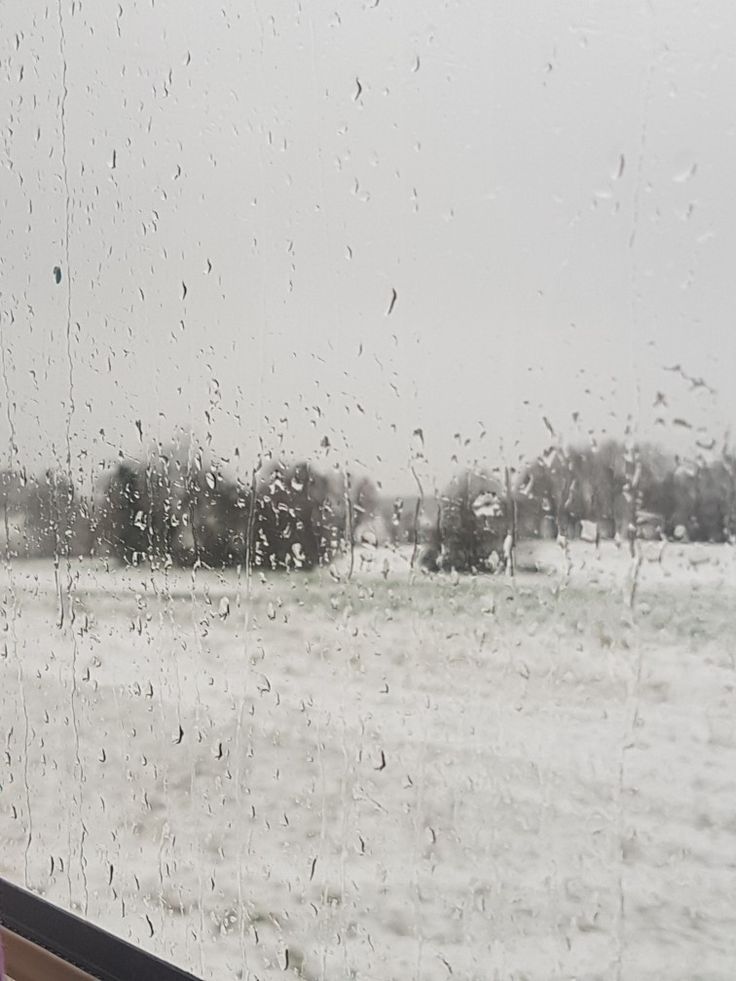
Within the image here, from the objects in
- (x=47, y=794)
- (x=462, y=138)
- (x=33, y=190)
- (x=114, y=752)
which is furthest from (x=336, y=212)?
(x=47, y=794)

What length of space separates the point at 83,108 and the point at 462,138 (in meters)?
0.60

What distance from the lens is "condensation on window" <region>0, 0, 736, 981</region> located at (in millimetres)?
743

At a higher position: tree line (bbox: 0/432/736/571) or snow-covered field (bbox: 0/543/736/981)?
tree line (bbox: 0/432/736/571)

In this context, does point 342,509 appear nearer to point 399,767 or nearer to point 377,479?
point 377,479

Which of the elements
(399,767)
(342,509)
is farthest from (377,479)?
(399,767)

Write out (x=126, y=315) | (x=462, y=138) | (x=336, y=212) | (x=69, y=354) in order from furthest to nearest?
(x=69, y=354) < (x=126, y=315) < (x=336, y=212) < (x=462, y=138)

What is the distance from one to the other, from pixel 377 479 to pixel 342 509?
52 mm

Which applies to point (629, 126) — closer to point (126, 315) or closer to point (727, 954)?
point (727, 954)

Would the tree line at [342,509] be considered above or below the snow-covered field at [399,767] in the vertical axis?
above

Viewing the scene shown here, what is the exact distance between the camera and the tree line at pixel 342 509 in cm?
74

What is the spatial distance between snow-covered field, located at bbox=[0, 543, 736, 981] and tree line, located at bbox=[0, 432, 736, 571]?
2cm

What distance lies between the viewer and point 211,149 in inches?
43.6

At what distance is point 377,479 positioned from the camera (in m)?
0.95

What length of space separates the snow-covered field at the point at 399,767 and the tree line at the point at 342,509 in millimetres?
23
